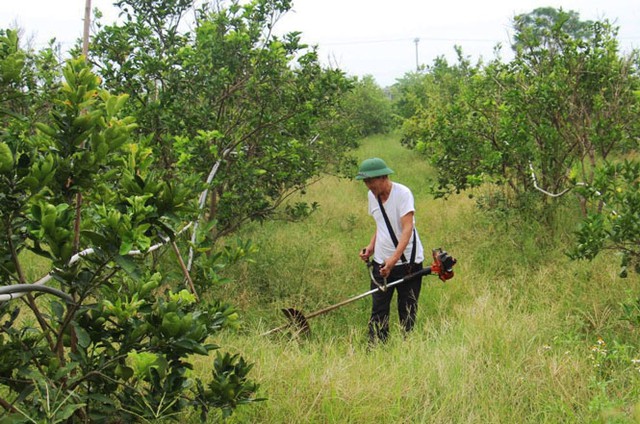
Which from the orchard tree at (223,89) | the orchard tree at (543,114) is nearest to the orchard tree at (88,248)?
the orchard tree at (223,89)

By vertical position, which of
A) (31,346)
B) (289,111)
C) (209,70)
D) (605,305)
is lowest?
(605,305)

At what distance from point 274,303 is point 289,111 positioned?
5.87 feet

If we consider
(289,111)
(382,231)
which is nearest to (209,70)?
(289,111)

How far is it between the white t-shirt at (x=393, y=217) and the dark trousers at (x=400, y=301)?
0.09 metres

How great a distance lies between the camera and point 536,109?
593cm

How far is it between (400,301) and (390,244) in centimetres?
50

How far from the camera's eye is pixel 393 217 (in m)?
4.18

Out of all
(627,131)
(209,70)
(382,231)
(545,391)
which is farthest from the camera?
(627,131)

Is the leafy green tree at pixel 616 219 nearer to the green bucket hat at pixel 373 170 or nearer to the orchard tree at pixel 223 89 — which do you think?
the green bucket hat at pixel 373 170

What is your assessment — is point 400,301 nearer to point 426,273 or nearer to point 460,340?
point 426,273

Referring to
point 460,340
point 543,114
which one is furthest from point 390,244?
point 543,114

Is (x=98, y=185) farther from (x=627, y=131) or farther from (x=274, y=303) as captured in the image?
(x=627, y=131)

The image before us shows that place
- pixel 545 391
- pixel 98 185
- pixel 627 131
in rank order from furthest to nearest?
pixel 627 131 → pixel 545 391 → pixel 98 185

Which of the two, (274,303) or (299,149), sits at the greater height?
(299,149)
